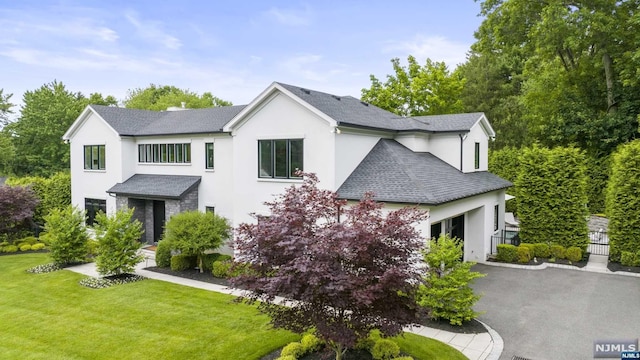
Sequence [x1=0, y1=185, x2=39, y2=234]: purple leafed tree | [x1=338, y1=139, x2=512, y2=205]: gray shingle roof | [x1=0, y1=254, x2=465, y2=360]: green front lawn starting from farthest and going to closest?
[x1=0, y1=185, x2=39, y2=234]: purple leafed tree, [x1=338, y1=139, x2=512, y2=205]: gray shingle roof, [x1=0, y1=254, x2=465, y2=360]: green front lawn

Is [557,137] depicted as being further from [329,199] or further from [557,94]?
[329,199]

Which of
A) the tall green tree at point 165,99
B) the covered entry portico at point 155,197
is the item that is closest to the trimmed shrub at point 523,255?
the covered entry portico at point 155,197

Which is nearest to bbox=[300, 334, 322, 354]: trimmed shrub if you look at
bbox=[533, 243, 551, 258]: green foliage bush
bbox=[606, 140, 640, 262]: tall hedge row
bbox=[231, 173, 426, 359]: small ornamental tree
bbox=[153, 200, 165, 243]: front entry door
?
bbox=[231, 173, 426, 359]: small ornamental tree

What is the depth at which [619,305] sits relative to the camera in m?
13.7

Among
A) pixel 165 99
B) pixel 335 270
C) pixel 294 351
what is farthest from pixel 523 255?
pixel 165 99

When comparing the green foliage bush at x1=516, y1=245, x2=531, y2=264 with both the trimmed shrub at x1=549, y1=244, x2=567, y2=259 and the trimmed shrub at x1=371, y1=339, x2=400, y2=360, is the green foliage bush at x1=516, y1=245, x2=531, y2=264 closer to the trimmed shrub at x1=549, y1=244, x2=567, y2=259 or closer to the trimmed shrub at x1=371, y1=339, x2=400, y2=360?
the trimmed shrub at x1=549, y1=244, x2=567, y2=259

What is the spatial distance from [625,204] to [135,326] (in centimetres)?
2054

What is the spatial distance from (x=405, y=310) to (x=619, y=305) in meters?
9.80

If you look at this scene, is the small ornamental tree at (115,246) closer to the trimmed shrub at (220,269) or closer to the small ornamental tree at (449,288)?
the trimmed shrub at (220,269)

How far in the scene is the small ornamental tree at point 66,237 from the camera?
65.9 ft

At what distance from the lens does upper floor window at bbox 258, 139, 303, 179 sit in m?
17.9

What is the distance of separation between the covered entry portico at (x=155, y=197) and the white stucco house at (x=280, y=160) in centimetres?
7

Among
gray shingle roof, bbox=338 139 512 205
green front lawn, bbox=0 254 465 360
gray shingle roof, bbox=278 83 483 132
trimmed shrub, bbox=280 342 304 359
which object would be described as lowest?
green front lawn, bbox=0 254 465 360

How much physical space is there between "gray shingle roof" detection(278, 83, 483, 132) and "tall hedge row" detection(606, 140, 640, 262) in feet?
22.3
